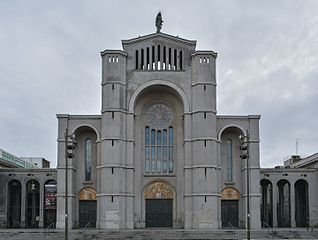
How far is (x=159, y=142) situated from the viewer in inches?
2484

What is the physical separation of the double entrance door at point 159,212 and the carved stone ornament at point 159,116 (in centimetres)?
822

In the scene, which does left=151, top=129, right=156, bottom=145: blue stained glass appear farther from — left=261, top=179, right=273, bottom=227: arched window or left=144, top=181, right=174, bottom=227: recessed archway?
left=261, top=179, right=273, bottom=227: arched window

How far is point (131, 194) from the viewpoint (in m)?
59.8

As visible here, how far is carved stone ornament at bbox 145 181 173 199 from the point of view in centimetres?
6222

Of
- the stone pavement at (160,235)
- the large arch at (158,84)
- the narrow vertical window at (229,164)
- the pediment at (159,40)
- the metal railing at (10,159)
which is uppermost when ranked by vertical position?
the pediment at (159,40)

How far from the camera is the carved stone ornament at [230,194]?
205 feet

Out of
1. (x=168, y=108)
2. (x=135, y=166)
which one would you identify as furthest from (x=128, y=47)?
(x=135, y=166)

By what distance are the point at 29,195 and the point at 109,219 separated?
16938 mm

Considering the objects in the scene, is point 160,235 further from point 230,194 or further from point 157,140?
point 157,140

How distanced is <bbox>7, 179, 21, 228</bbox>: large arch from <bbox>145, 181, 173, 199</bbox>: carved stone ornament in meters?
16.4

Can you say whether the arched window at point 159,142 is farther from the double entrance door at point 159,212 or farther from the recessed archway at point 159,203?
the double entrance door at point 159,212

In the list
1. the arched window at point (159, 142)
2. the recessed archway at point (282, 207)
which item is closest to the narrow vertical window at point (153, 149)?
the arched window at point (159, 142)

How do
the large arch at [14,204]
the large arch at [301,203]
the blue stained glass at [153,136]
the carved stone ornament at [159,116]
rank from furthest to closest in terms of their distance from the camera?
the large arch at [301,203] → the large arch at [14,204] → the carved stone ornament at [159,116] → the blue stained glass at [153,136]

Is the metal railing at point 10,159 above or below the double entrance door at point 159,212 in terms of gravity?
above
